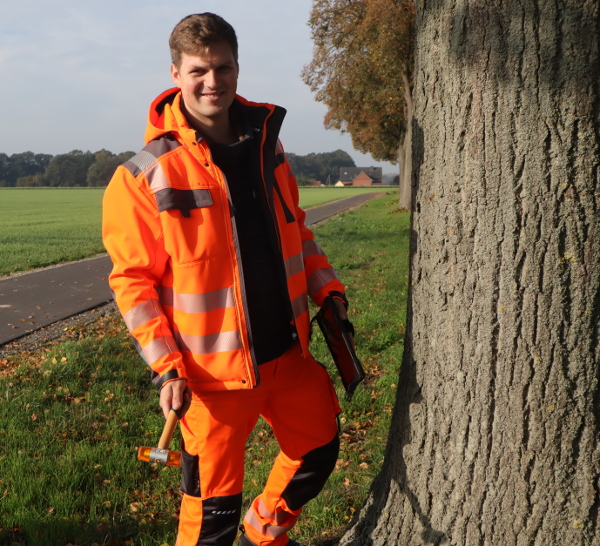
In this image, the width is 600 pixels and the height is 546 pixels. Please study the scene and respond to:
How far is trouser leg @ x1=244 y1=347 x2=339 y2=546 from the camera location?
2762 mm

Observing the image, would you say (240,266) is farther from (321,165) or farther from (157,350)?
(321,165)

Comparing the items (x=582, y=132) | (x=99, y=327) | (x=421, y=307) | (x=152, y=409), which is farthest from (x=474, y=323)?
(x=99, y=327)

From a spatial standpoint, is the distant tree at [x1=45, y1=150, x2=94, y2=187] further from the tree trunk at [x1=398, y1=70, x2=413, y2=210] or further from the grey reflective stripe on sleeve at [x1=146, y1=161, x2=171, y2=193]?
the grey reflective stripe on sleeve at [x1=146, y1=161, x2=171, y2=193]

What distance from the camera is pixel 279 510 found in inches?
113

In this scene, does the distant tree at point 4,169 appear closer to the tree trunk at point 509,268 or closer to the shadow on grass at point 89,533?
the shadow on grass at point 89,533

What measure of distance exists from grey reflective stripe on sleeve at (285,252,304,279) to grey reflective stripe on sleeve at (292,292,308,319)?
11cm

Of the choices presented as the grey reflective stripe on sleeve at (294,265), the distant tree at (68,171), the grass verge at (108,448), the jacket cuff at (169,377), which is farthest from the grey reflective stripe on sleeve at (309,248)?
the distant tree at (68,171)

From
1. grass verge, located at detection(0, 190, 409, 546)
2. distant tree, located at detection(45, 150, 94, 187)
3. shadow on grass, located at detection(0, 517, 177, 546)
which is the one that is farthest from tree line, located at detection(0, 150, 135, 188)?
shadow on grass, located at detection(0, 517, 177, 546)

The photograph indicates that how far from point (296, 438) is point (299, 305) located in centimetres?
59

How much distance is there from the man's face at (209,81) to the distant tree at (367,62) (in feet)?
60.7

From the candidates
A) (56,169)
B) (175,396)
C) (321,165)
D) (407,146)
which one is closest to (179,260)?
(175,396)

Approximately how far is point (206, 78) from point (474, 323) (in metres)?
1.42

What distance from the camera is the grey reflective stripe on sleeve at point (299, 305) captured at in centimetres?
268

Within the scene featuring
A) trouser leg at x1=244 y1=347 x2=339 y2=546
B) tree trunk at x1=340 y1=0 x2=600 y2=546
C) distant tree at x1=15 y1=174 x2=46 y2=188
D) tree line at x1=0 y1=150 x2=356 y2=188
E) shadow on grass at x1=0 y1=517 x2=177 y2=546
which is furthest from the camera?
distant tree at x1=15 y1=174 x2=46 y2=188
